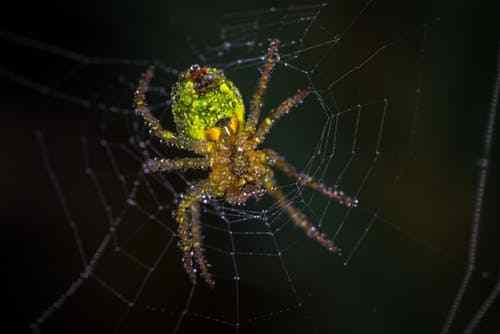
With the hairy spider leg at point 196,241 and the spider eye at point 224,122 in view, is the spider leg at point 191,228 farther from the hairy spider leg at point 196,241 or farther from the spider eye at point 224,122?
the spider eye at point 224,122

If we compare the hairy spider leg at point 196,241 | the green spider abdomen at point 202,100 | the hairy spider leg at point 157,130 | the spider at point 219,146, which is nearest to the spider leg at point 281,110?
the spider at point 219,146

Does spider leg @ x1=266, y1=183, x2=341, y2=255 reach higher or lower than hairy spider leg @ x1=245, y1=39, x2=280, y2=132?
lower

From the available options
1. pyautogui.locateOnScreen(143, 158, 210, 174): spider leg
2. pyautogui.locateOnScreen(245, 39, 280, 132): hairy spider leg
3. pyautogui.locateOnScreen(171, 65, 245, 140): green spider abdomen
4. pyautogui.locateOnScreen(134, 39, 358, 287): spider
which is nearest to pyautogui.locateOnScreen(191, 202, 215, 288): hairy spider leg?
pyautogui.locateOnScreen(134, 39, 358, 287): spider

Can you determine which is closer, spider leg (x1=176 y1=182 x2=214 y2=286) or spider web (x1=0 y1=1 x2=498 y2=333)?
spider leg (x1=176 y1=182 x2=214 y2=286)

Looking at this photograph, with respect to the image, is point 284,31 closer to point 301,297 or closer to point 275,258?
point 275,258

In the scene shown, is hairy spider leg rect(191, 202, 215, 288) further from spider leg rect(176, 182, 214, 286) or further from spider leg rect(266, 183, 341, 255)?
spider leg rect(266, 183, 341, 255)

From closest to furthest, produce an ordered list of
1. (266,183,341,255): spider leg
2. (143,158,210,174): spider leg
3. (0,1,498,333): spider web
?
(266,183,341,255): spider leg → (143,158,210,174): spider leg → (0,1,498,333): spider web

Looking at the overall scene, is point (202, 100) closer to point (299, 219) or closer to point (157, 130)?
point (157, 130)
